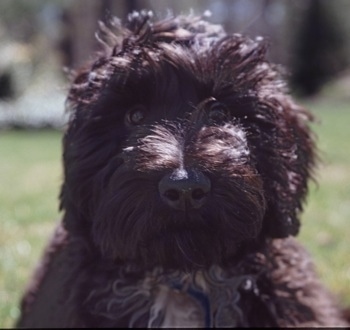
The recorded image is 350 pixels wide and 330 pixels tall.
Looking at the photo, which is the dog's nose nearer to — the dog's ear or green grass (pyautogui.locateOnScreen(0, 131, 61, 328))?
the dog's ear

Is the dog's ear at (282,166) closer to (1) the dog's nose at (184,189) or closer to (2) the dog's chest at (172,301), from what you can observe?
(2) the dog's chest at (172,301)

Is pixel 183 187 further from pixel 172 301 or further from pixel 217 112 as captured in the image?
pixel 172 301

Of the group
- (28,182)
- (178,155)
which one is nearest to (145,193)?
(178,155)

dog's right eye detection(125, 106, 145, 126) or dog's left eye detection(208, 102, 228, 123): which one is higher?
dog's left eye detection(208, 102, 228, 123)

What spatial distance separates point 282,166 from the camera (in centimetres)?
313

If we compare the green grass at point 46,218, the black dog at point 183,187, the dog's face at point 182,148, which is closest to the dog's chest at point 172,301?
the black dog at point 183,187

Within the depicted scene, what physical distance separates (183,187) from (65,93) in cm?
124

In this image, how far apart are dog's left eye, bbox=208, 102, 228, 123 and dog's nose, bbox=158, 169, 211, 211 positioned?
18.3 inches

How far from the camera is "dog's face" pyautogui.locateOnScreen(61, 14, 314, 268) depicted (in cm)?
267

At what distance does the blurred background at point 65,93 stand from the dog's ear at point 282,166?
0.98 ft

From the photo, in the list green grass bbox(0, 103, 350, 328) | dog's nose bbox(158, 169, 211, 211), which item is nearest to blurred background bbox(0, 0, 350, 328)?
green grass bbox(0, 103, 350, 328)

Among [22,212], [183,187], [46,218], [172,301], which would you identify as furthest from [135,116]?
[22,212]

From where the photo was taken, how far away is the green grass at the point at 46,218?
4638mm

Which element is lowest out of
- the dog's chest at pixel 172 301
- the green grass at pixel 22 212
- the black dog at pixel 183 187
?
the green grass at pixel 22 212
